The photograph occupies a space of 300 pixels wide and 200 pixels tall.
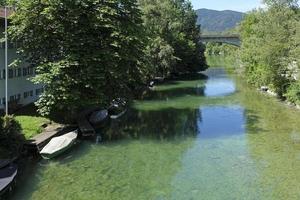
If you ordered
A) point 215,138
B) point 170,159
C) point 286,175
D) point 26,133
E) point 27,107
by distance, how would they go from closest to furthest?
1. point 286,175
2. point 170,159
3. point 26,133
4. point 215,138
5. point 27,107

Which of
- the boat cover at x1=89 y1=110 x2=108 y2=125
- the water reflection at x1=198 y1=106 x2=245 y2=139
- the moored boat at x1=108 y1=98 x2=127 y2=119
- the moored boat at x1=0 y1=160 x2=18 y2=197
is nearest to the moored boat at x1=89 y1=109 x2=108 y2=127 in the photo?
the boat cover at x1=89 y1=110 x2=108 y2=125

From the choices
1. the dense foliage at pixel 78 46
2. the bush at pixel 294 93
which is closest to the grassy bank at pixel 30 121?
the dense foliage at pixel 78 46

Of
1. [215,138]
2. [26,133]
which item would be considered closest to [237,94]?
[215,138]

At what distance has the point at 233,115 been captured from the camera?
5600cm

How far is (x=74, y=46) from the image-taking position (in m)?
43.7

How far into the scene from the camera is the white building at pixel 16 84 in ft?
156

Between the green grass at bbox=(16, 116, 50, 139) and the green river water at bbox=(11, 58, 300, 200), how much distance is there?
12.5 feet

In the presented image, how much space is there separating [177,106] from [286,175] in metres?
34.6

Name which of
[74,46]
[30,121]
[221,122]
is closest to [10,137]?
[30,121]

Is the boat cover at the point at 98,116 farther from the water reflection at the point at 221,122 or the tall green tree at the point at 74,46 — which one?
the water reflection at the point at 221,122

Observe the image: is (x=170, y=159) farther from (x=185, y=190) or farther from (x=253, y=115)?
(x=253, y=115)

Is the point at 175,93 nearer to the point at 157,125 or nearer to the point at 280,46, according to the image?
the point at 280,46

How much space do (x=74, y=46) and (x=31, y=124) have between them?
804 cm

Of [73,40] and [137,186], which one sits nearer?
[137,186]
